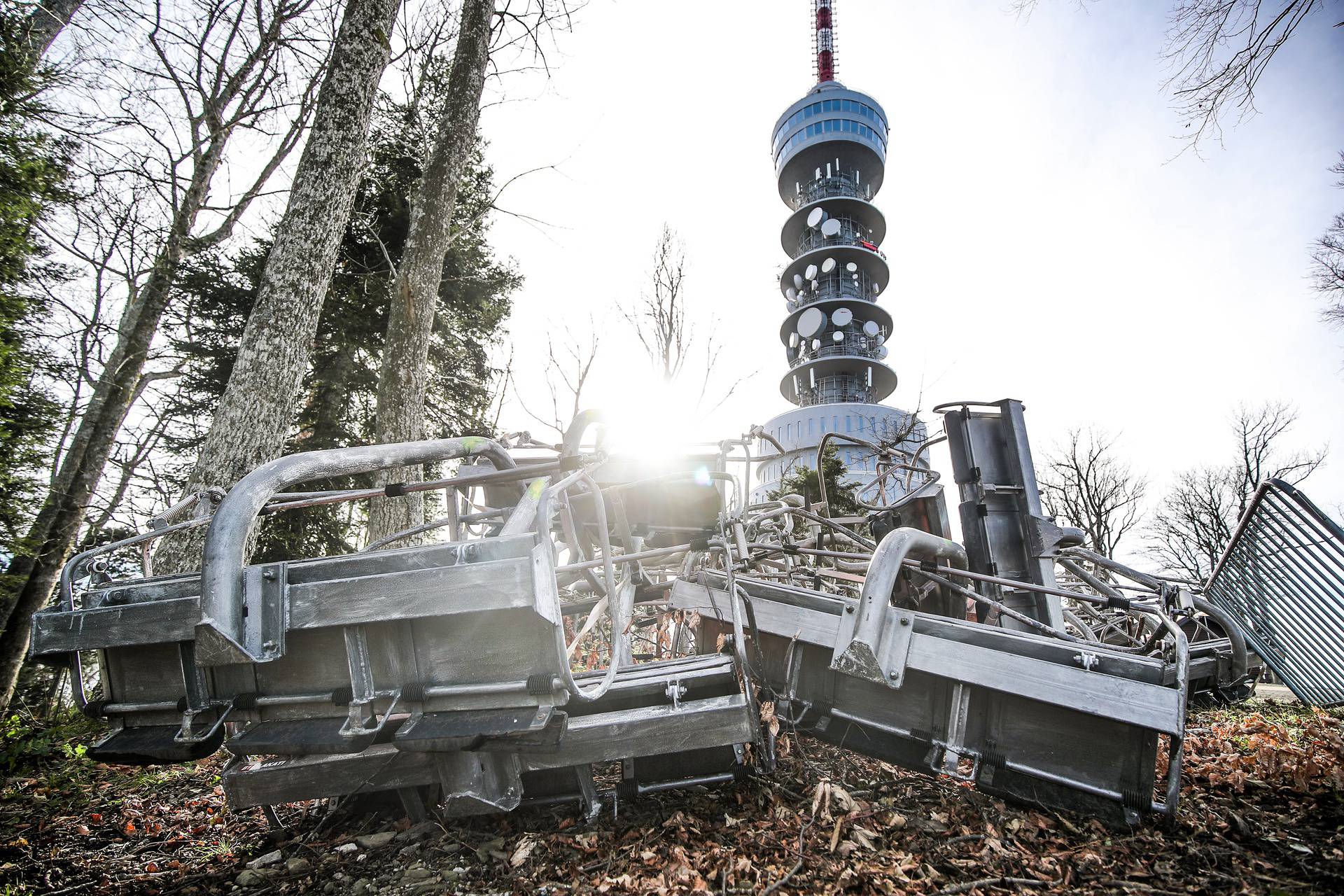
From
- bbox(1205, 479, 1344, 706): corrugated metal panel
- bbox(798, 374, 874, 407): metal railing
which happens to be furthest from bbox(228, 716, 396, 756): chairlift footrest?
bbox(798, 374, 874, 407): metal railing

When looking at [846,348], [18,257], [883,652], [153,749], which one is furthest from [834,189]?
[153,749]

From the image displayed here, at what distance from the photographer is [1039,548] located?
384cm

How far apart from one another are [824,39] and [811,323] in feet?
114

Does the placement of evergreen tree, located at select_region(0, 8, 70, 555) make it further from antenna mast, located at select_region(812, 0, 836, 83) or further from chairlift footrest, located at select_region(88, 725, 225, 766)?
antenna mast, located at select_region(812, 0, 836, 83)

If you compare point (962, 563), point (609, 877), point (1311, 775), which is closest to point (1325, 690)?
point (1311, 775)

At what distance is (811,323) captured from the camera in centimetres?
4875

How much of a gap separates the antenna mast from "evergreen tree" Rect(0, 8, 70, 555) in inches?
2567

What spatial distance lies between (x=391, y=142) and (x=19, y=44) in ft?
19.4

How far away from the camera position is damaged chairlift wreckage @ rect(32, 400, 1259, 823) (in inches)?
75.0

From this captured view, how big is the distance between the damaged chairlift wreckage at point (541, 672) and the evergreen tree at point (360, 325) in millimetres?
7944

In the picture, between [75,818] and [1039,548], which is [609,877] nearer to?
[1039,548]

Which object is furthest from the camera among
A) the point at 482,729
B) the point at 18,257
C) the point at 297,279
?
the point at 18,257

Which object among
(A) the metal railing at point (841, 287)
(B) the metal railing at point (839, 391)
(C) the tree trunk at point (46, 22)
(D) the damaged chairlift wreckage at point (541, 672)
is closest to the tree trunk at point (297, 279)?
(D) the damaged chairlift wreckage at point (541, 672)

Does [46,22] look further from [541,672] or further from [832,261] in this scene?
[832,261]
